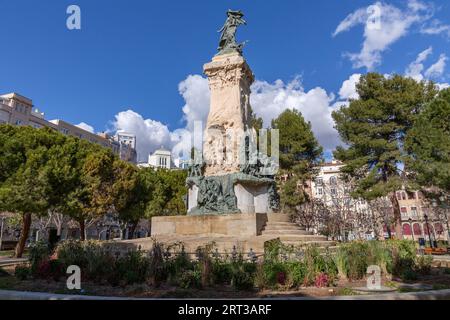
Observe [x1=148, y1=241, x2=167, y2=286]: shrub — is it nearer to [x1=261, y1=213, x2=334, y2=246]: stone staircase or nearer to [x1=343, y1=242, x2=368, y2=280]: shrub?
[x1=343, y1=242, x2=368, y2=280]: shrub

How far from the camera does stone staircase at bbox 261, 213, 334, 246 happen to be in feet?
48.0

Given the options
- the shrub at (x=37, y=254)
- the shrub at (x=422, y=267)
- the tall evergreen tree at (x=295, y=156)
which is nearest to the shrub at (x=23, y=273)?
the shrub at (x=37, y=254)

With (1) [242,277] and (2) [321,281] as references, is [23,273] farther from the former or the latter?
(2) [321,281]

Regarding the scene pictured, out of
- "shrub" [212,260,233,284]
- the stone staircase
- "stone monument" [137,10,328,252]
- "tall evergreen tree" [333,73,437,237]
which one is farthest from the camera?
"tall evergreen tree" [333,73,437,237]

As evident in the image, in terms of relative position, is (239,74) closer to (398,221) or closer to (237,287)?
(237,287)

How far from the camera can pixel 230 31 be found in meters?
22.5

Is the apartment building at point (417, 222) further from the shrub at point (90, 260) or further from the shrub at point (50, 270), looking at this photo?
the shrub at point (50, 270)

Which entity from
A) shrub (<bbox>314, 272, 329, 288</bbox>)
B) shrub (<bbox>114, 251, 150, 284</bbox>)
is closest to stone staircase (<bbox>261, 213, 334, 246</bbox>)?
shrub (<bbox>314, 272, 329, 288</bbox>)

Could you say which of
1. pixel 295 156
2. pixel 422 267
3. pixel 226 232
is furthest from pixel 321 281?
pixel 295 156

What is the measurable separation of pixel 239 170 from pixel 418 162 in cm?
1813

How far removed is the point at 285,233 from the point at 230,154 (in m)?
5.85

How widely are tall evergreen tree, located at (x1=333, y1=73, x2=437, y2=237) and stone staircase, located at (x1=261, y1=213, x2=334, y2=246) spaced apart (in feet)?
62.4

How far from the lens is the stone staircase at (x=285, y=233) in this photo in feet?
48.0
